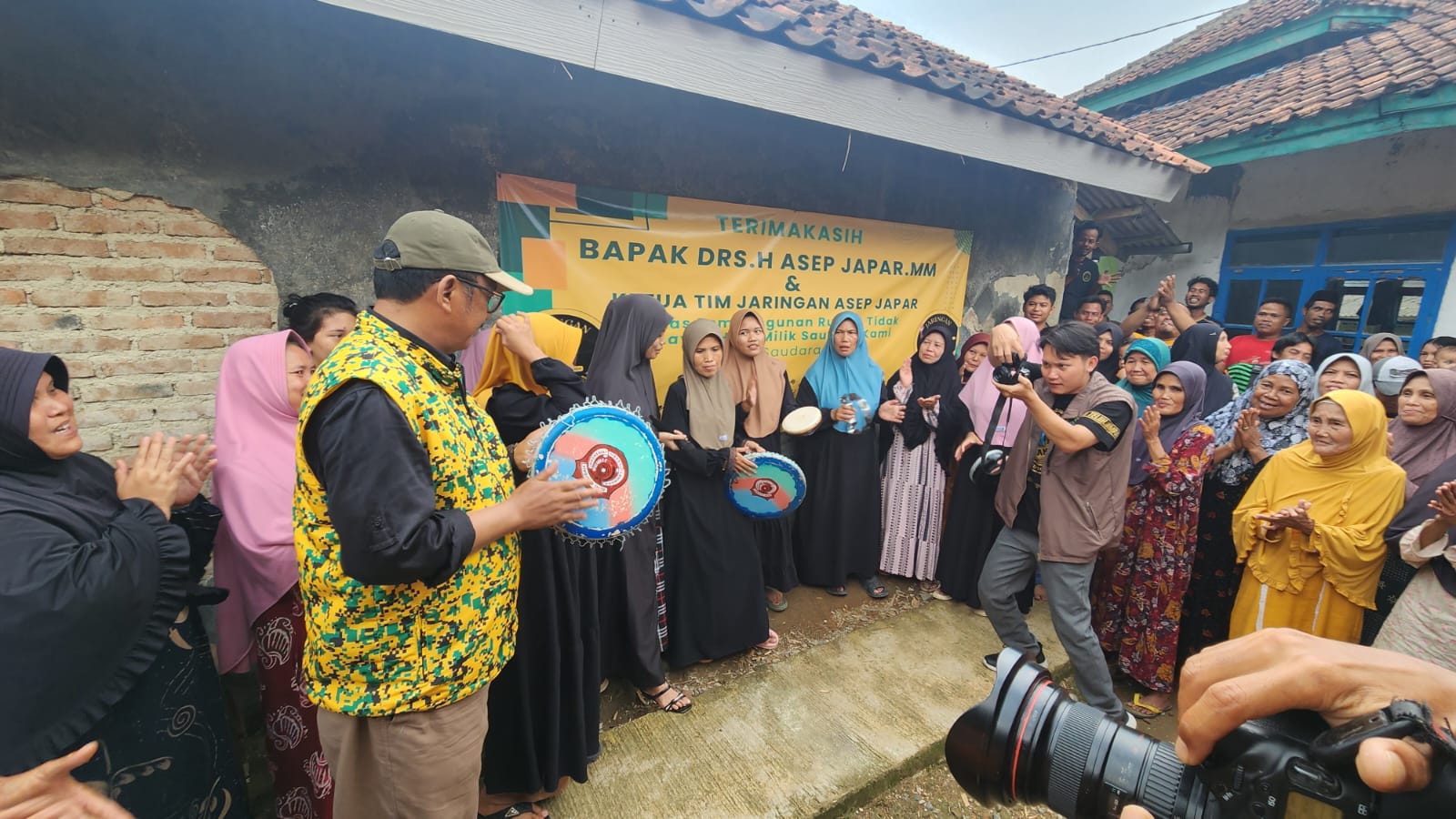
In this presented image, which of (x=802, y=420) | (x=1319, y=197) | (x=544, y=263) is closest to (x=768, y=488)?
(x=802, y=420)

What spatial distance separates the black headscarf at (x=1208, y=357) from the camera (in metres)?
3.72

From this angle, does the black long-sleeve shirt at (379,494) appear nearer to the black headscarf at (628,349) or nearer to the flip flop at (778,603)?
the black headscarf at (628,349)

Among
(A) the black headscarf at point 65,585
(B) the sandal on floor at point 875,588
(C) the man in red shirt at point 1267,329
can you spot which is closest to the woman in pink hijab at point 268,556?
(A) the black headscarf at point 65,585

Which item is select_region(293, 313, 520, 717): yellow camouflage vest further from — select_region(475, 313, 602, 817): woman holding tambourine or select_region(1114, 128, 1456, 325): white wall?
select_region(1114, 128, 1456, 325): white wall

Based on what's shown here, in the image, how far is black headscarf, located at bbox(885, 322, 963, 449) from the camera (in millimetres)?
3834

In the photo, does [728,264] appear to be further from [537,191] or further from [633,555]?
[633,555]

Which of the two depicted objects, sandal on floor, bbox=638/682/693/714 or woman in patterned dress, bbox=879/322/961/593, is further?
woman in patterned dress, bbox=879/322/961/593

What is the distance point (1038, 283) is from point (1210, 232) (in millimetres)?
4573

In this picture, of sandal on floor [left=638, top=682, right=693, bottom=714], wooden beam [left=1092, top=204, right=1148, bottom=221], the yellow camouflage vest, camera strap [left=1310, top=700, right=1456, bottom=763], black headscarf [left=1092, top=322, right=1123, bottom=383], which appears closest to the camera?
camera strap [left=1310, top=700, right=1456, bottom=763]

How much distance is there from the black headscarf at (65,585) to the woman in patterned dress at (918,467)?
11.6ft

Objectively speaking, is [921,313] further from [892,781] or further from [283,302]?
[283,302]

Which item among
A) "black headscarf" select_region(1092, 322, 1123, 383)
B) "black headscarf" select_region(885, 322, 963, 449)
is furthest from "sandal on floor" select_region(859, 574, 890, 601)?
"black headscarf" select_region(1092, 322, 1123, 383)

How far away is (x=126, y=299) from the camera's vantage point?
79.6 inches

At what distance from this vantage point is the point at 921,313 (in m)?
4.45
